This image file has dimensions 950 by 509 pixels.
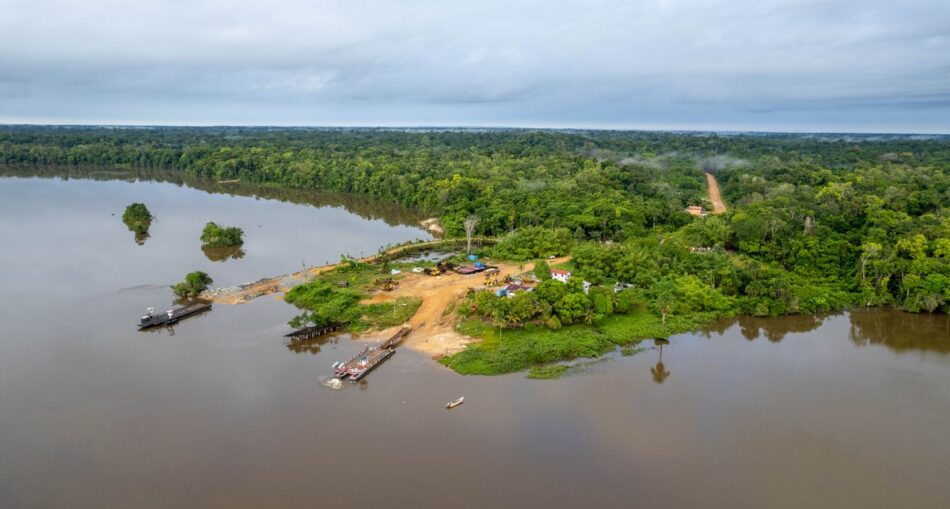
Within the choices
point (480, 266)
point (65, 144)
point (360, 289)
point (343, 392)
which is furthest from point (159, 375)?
point (65, 144)

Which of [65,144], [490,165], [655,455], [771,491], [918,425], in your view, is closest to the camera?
[771,491]

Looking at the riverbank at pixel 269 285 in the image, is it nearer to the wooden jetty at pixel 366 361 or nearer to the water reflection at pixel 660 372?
the wooden jetty at pixel 366 361

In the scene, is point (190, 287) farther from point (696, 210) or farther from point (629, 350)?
point (696, 210)

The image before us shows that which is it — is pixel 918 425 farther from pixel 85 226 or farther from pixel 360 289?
pixel 85 226

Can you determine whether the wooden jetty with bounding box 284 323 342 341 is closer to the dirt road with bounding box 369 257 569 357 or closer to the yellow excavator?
the dirt road with bounding box 369 257 569 357

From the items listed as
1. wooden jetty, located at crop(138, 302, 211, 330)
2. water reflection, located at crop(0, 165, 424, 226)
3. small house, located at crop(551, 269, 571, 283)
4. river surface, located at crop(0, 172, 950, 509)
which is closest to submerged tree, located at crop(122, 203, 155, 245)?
river surface, located at crop(0, 172, 950, 509)

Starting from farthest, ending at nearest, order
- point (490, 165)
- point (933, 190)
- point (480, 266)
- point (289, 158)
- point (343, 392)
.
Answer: point (289, 158) → point (490, 165) → point (933, 190) → point (480, 266) → point (343, 392)
